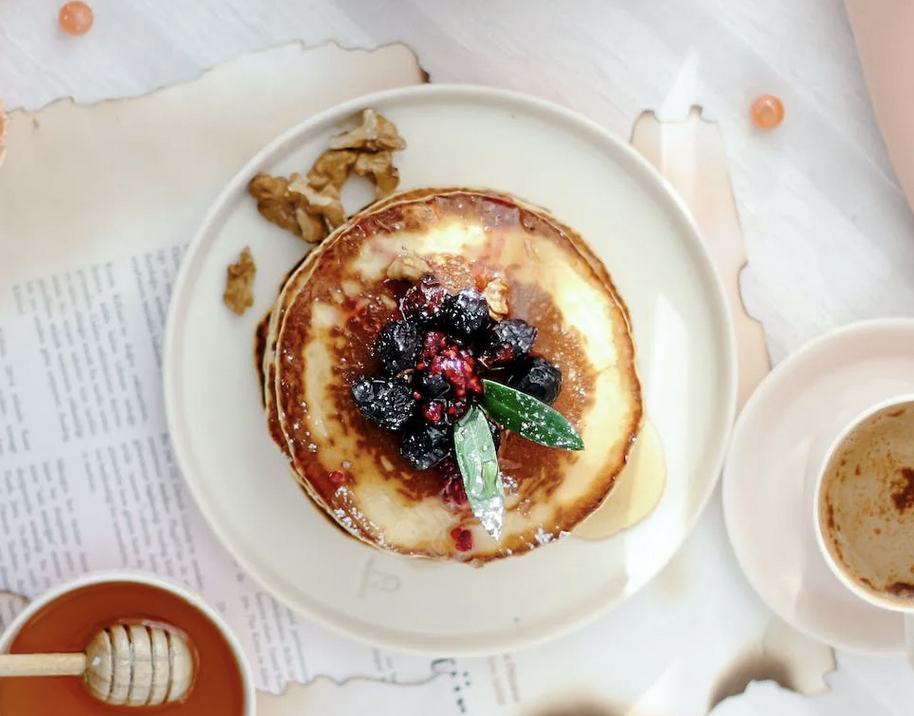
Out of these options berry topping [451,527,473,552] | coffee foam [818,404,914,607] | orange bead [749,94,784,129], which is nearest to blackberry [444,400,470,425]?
berry topping [451,527,473,552]

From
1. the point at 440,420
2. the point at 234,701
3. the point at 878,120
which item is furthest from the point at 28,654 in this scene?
the point at 878,120

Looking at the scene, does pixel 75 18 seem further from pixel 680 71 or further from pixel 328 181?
pixel 680 71

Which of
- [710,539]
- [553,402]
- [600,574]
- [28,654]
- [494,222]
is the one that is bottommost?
[28,654]

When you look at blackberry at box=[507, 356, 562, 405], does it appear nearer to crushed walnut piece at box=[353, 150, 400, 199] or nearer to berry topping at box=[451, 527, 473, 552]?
berry topping at box=[451, 527, 473, 552]

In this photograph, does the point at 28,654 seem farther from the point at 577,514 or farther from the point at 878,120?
the point at 878,120

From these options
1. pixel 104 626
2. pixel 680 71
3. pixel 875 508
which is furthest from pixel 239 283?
pixel 875 508

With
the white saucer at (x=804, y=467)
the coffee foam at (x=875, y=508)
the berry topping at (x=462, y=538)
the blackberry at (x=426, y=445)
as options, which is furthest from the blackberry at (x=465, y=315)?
the coffee foam at (x=875, y=508)

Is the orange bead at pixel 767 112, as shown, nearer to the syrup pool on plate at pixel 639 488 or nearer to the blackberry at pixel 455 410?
the syrup pool on plate at pixel 639 488
